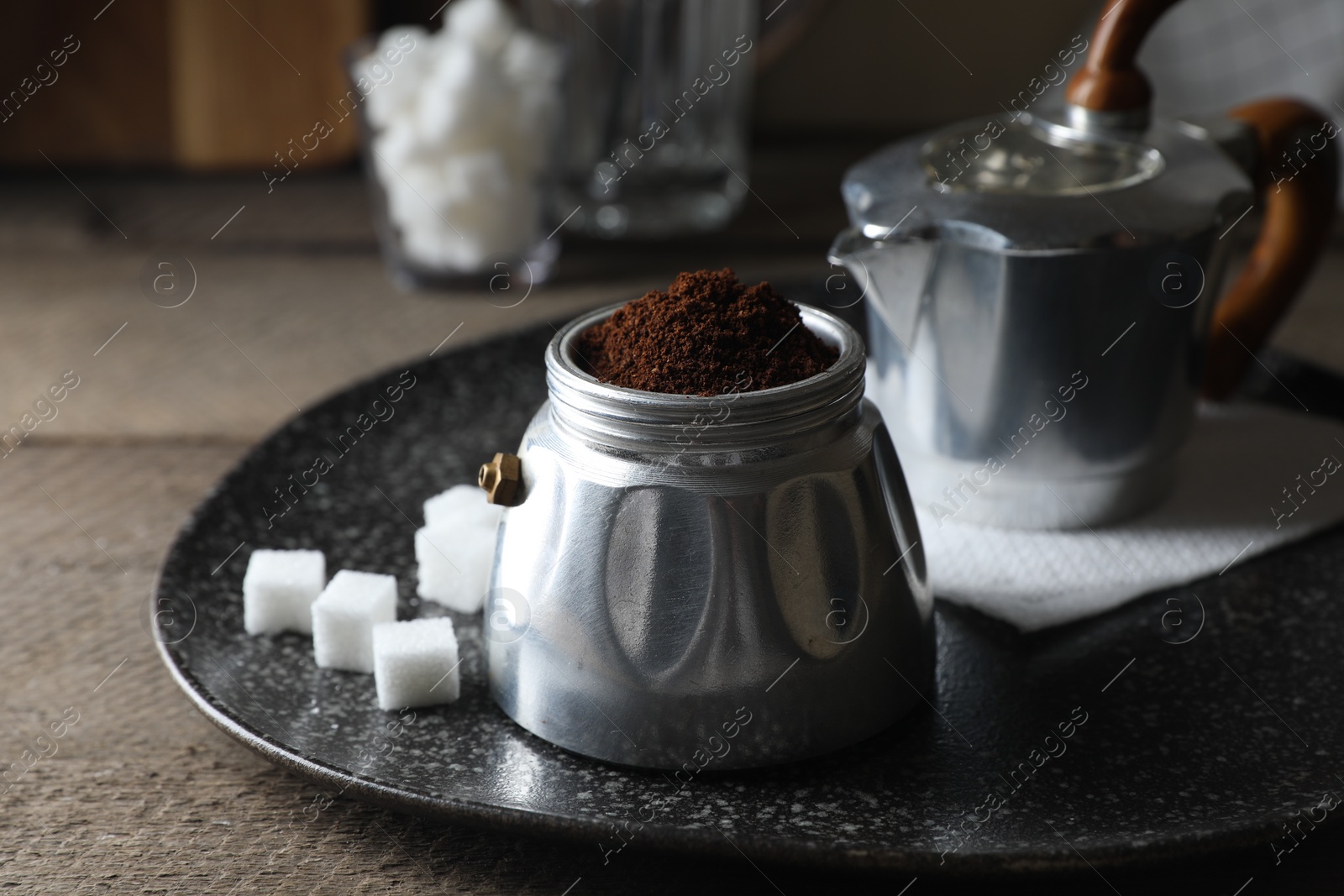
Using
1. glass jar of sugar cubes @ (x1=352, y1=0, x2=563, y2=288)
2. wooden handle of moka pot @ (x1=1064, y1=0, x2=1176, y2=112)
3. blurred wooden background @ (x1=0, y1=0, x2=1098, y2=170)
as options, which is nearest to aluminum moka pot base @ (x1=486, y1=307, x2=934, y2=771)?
wooden handle of moka pot @ (x1=1064, y1=0, x2=1176, y2=112)

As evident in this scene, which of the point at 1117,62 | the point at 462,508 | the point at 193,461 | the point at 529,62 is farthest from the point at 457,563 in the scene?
the point at 529,62

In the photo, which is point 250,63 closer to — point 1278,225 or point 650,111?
point 650,111

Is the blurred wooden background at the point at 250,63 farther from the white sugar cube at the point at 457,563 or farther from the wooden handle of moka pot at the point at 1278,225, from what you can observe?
the white sugar cube at the point at 457,563

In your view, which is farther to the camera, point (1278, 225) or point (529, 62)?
point (529, 62)

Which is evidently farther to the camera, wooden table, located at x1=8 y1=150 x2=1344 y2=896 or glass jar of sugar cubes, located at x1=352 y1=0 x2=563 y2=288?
glass jar of sugar cubes, located at x1=352 y1=0 x2=563 y2=288

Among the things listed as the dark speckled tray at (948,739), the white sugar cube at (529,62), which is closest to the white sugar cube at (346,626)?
the dark speckled tray at (948,739)

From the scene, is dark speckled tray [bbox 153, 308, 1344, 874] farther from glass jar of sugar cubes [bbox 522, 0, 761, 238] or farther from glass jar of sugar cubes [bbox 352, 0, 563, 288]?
glass jar of sugar cubes [bbox 522, 0, 761, 238]
